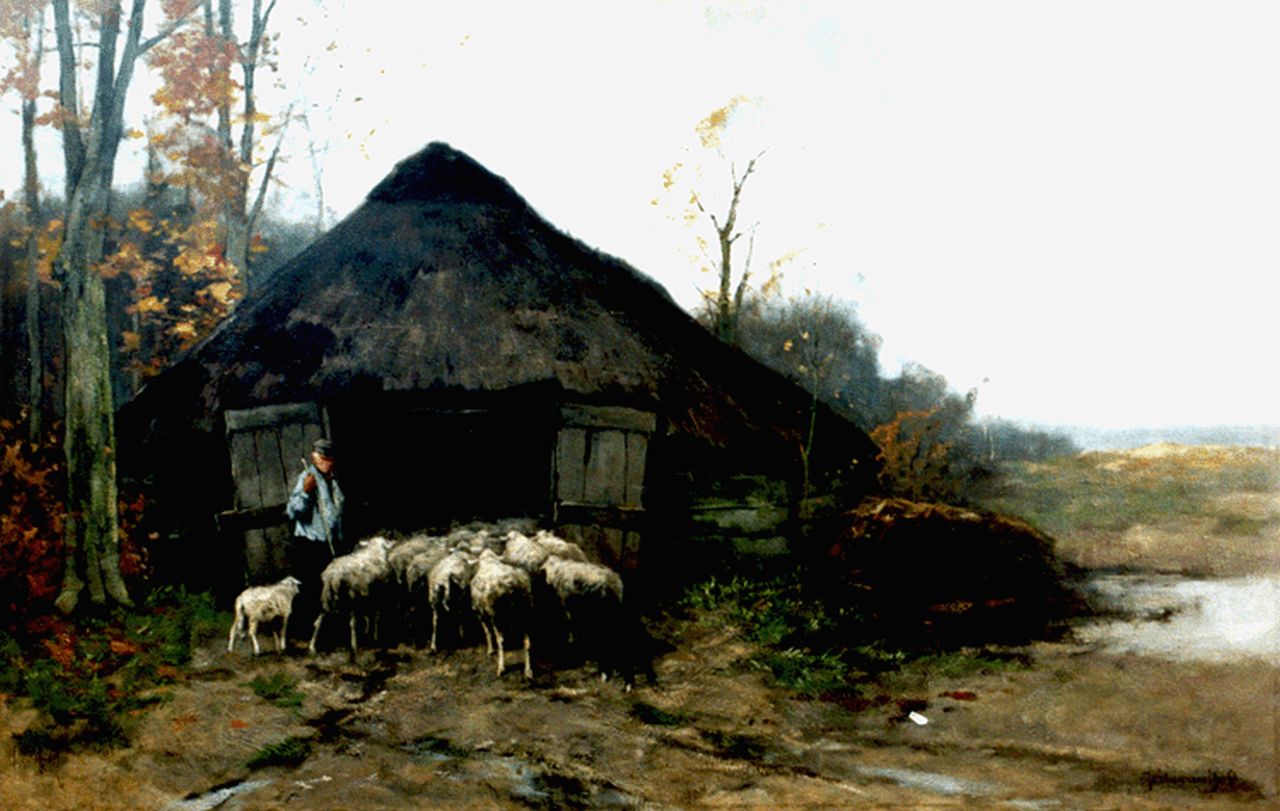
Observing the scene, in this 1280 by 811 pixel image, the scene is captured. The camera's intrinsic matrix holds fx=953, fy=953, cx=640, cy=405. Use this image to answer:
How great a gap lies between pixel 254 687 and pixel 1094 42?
18.2 ft

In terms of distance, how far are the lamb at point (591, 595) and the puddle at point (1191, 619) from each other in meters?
2.60

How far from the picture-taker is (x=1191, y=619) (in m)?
4.79

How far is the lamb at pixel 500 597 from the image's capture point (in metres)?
5.63

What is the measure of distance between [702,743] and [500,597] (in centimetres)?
168

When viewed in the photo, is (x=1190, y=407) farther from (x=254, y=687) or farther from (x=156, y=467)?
(x=156, y=467)

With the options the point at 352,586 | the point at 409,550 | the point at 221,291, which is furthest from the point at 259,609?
the point at 221,291

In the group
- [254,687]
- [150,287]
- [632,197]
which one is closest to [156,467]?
[150,287]

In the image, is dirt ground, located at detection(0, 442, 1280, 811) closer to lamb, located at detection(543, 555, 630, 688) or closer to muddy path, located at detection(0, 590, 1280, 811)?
muddy path, located at detection(0, 590, 1280, 811)


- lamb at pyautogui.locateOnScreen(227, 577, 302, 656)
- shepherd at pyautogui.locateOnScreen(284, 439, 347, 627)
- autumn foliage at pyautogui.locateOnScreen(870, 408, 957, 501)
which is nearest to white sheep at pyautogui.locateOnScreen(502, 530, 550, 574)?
shepherd at pyautogui.locateOnScreen(284, 439, 347, 627)

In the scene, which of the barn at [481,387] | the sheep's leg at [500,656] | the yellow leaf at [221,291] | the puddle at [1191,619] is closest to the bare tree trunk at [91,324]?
the barn at [481,387]

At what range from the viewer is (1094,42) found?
16.4 ft

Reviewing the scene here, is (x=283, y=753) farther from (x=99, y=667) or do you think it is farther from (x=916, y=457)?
(x=916, y=457)

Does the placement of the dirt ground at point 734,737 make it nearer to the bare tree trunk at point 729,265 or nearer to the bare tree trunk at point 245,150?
the bare tree trunk at point 729,265

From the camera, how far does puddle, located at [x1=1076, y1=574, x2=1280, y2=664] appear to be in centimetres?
458
